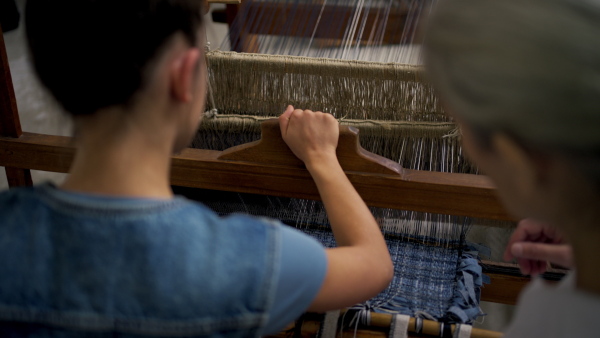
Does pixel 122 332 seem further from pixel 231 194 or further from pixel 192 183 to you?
pixel 231 194

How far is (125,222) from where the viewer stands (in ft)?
1.88

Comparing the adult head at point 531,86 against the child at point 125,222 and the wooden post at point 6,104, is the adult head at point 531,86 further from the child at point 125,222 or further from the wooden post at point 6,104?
the wooden post at point 6,104

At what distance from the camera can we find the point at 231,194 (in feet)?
4.37

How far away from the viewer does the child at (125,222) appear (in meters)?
0.57

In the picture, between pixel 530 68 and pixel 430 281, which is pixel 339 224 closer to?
pixel 430 281

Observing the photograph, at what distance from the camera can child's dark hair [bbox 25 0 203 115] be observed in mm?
556

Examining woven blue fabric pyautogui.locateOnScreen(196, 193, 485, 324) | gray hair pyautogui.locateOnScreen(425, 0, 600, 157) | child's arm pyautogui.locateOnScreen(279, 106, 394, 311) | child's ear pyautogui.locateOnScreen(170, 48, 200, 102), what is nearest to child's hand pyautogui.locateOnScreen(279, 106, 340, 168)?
child's arm pyautogui.locateOnScreen(279, 106, 394, 311)

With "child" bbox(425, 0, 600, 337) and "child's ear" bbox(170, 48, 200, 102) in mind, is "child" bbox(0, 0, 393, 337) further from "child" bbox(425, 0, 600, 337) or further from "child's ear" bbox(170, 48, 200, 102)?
"child" bbox(425, 0, 600, 337)

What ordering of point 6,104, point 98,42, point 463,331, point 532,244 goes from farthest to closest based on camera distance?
point 6,104 → point 463,331 → point 532,244 → point 98,42

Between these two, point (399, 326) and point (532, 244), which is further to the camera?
point (399, 326)

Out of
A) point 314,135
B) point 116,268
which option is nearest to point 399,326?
point 314,135

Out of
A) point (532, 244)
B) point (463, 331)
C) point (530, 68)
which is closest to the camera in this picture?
point (530, 68)

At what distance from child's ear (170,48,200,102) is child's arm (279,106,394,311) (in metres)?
0.27

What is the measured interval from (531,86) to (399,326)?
603mm
